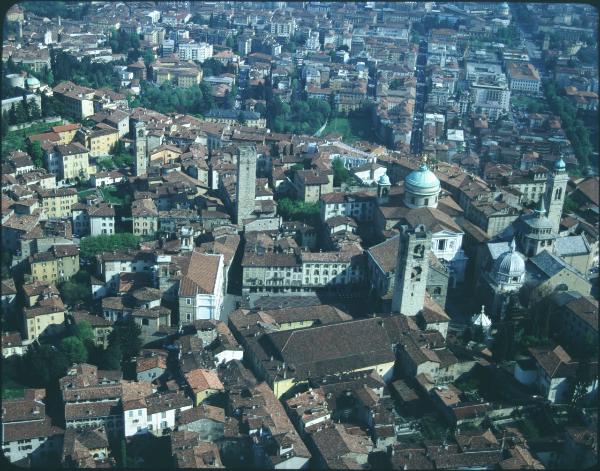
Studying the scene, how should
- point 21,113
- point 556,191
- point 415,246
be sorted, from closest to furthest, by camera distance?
point 415,246
point 556,191
point 21,113

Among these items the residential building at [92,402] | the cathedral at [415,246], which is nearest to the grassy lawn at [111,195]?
the cathedral at [415,246]

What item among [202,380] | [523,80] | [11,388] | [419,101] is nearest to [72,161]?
[11,388]

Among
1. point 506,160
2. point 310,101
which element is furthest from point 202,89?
point 506,160

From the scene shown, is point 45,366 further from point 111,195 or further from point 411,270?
point 111,195

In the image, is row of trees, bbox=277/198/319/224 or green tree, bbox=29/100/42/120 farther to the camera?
green tree, bbox=29/100/42/120

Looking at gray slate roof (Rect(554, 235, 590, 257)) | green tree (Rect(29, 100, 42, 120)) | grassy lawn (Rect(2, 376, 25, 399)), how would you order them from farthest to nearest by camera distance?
green tree (Rect(29, 100, 42, 120))
gray slate roof (Rect(554, 235, 590, 257))
grassy lawn (Rect(2, 376, 25, 399))

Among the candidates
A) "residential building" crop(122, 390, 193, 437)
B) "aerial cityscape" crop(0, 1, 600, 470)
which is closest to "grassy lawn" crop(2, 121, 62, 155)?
"aerial cityscape" crop(0, 1, 600, 470)

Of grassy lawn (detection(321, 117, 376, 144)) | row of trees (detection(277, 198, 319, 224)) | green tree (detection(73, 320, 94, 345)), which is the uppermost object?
row of trees (detection(277, 198, 319, 224))

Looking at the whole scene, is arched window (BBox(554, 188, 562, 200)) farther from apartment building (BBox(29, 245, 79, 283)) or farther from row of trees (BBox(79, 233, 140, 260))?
apartment building (BBox(29, 245, 79, 283))
